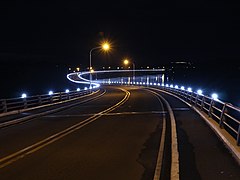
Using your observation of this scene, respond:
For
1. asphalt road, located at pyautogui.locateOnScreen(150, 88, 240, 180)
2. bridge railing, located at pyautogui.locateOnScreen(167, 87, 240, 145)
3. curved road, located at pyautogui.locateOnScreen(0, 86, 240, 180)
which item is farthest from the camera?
bridge railing, located at pyautogui.locateOnScreen(167, 87, 240, 145)

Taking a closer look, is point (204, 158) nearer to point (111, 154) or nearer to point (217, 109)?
point (111, 154)

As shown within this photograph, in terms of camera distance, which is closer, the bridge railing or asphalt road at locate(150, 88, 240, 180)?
asphalt road at locate(150, 88, 240, 180)

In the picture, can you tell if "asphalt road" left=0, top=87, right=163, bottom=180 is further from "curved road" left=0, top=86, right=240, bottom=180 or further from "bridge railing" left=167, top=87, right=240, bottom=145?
"bridge railing" left=167, top=87, right=240, bottom=145

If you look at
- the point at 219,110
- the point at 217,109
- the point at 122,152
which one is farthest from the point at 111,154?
the point at 217,109

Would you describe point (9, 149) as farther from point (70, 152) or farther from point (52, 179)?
point (52, 179)

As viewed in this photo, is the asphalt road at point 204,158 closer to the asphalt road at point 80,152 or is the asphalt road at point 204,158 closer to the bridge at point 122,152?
the bridge at point 122,152

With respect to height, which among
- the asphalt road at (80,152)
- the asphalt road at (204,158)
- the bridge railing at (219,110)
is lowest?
the asphalt road at (80,152)

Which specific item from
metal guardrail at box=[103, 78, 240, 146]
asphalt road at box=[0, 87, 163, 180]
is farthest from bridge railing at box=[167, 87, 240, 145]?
asphalt road at box=[0, 87, 163, 180]

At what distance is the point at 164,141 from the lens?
10695mm

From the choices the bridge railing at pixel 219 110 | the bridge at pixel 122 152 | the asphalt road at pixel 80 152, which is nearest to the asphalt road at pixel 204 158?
the bridge at pixel 122 152

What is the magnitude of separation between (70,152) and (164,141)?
3.23m

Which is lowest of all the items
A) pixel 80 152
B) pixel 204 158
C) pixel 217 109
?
pixel 80 152

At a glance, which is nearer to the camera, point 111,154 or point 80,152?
point 111,154

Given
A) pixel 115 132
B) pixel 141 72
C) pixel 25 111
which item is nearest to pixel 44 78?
pixel 141 72
